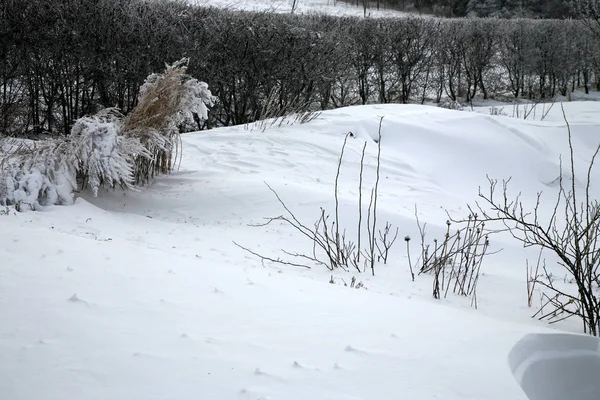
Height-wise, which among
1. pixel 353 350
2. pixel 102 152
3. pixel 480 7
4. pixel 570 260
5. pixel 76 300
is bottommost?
pixel 570 260

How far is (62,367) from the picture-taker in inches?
77.0

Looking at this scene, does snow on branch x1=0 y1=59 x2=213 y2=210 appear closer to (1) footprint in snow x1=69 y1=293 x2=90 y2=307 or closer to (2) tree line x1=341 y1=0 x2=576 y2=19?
(1) footprint in snow x1=69 y1=293 x2=90 y2=307

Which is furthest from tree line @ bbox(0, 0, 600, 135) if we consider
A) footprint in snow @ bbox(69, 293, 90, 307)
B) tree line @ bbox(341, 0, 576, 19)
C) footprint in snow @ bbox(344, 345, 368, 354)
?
tree line @ bbox(341, 0, 576, 19)

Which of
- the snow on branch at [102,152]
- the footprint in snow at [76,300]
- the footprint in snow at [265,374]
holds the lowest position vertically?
the footprint in snow at [265,374]

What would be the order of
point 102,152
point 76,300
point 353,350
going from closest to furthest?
1. point 353,350
2. point 76,300
3. point 102,152

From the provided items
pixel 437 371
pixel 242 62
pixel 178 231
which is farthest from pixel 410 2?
pixel 437 371

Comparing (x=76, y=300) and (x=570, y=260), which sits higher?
(x=76, y=300)

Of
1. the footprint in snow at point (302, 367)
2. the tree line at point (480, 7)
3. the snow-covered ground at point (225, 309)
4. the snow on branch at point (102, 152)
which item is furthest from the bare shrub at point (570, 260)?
the tree line at point (480, 7)

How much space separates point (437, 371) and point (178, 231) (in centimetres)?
321

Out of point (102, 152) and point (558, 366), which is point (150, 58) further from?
point (558, 366)

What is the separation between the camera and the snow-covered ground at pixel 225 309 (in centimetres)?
201

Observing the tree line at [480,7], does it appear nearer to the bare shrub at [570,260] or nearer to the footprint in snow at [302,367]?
the bare shrub at [570,260]

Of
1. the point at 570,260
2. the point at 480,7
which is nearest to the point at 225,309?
the point at 570,260

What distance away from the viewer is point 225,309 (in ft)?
8.76
